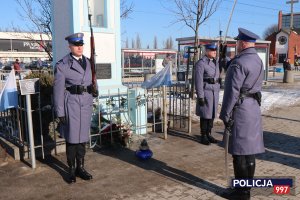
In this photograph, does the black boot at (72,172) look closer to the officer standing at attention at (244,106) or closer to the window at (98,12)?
the officer standing at attention at (244,106)

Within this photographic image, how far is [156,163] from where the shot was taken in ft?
16.7

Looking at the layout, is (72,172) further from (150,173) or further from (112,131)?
(112,131)

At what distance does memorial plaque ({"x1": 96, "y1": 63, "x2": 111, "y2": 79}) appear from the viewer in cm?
623

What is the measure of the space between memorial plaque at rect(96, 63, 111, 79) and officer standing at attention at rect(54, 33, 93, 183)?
179 cm

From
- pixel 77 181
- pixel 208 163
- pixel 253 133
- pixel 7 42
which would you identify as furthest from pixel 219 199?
pixel 7 42

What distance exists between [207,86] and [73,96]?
2718 mm

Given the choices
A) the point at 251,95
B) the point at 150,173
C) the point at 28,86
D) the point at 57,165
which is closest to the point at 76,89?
the point at 28,86

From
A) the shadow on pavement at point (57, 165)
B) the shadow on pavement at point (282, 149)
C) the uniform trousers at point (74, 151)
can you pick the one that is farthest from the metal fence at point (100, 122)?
the shadow on pavement at point (282, 149)

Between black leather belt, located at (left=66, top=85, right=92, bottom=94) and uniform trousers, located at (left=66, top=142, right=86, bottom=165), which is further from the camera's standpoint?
uniform trousers, located at (left=66, top=142, right=86, bottom=165)

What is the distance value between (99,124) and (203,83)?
204 cm

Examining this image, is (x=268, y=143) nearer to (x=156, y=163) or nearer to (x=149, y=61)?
(x=156, y=163)

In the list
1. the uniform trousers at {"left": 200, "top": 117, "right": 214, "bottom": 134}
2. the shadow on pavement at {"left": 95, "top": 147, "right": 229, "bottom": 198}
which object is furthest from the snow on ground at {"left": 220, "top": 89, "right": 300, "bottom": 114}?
the shadow on pavement at {"left": 95, "top": 147, "right": 229, "bottom": 198}

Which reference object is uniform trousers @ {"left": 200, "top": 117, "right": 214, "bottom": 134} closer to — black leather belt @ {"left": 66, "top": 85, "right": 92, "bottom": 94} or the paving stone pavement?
the paving stone pavement

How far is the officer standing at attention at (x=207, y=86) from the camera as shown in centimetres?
590
